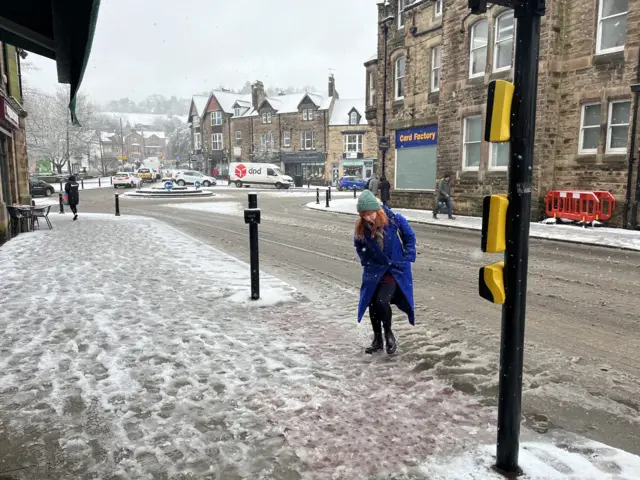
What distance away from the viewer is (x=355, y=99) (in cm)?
5525

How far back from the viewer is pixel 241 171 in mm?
47688

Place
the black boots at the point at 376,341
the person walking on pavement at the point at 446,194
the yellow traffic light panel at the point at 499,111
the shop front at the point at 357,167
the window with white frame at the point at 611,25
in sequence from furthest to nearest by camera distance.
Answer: the shop front at the point at 357,167, the person walking on pavement at the point at 446,194, the window with white frame at the point at 611,25, the black boots at the point at 376,341, the yellow traffic light panel at the point at 499,111

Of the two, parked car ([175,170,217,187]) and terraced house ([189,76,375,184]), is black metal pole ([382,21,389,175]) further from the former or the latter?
terraced house ([189,76,375,184])

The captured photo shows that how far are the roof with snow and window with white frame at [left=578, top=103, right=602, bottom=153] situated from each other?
127 ft

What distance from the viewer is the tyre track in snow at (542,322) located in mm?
3604

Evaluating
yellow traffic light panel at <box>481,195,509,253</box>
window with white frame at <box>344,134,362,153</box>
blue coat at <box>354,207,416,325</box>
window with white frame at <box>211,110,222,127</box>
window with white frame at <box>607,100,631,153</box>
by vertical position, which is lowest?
blue coat at <box>354,207,416,325</box>

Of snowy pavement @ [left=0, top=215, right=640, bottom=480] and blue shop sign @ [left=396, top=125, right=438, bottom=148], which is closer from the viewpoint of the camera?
snowy pavement @ [left=0, top=215, right=640, bottom=480]

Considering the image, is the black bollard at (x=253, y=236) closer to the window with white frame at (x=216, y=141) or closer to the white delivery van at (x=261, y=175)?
the white delivery van at (x=261, y=175)

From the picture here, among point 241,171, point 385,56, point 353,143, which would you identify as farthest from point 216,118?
point 385,56

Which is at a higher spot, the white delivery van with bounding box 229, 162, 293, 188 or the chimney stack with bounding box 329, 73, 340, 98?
the chimney stack with bounding box 329, 73, 340, 98

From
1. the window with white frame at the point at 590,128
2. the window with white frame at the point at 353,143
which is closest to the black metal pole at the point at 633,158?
the window with white frame at the point at 590,128

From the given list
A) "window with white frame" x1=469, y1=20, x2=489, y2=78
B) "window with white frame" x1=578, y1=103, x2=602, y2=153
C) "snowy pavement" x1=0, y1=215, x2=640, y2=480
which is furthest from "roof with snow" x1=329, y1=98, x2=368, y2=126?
"snowy pavement" x1=0, y1=215, x2=640, y2=480

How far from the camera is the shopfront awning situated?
124 inches

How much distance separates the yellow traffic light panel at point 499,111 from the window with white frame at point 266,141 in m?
58.1
